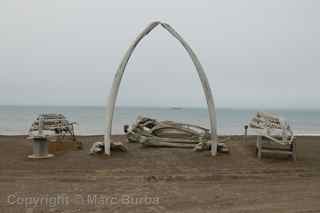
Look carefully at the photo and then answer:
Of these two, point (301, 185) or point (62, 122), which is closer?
point (301, 185)

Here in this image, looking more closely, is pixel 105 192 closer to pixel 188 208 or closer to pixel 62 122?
pixel 188 208

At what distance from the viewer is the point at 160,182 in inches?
360

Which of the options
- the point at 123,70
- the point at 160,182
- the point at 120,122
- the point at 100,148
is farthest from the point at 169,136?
the point at 120,122

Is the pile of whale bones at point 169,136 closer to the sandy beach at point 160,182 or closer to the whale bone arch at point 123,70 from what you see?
the sandy beach at point 160,182

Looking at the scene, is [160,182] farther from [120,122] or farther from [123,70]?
[120,122]

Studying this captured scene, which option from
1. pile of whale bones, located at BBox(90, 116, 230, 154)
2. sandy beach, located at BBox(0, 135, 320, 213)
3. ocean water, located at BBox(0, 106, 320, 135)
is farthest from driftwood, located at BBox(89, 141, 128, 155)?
ocean water, located at BBox(0, 106, 320, 135)

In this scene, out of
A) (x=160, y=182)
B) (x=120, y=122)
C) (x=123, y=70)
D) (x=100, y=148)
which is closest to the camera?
(x=160, y=182)

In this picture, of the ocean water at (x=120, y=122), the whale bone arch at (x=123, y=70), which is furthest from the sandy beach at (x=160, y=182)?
the ocean water at (x=120, y=122)

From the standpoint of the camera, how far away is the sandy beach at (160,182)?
6977 mm

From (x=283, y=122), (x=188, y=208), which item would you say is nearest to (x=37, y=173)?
(x=188, y=208)

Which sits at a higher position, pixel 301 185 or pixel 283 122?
pixel 283 122

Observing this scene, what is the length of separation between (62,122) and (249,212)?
33.4 ft

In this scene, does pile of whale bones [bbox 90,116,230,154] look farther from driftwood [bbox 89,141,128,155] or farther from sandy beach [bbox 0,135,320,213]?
driftwood [bbox 89,141,128,155]

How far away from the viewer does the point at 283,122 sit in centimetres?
1336
